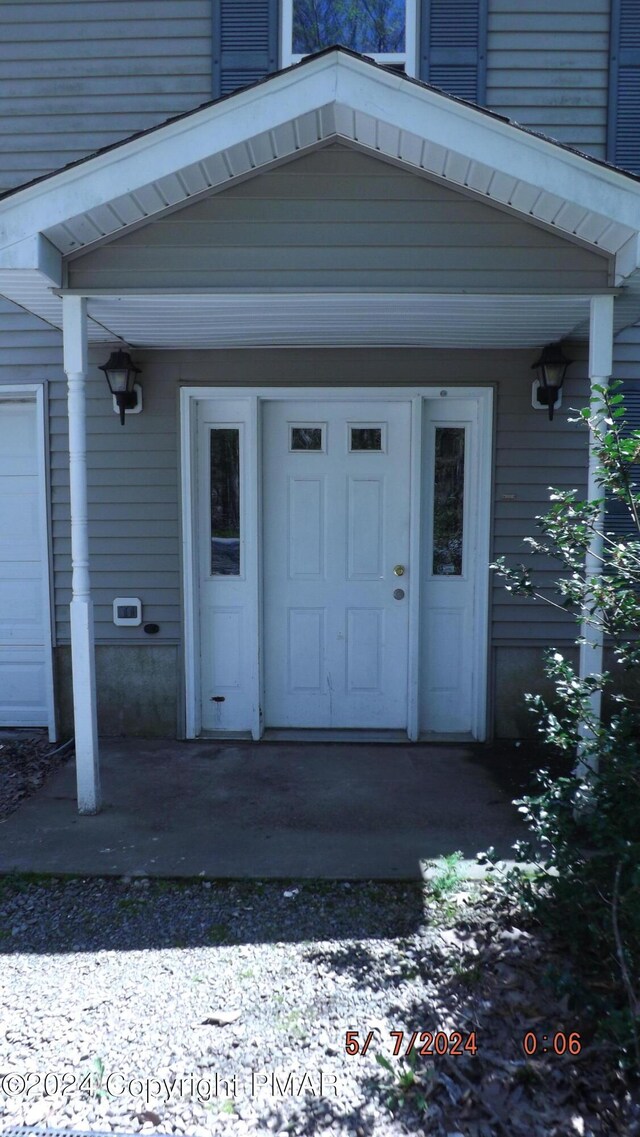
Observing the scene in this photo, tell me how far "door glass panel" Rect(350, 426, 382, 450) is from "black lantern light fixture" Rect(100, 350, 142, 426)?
4.61ft

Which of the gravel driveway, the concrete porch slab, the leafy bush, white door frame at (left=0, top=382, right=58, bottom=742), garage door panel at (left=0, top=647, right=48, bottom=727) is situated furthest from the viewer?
garage door panel at (left=0, top=647, right=48, bottom=727)

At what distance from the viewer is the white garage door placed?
5043 millimetres

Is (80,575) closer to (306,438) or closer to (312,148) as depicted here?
(306,438)

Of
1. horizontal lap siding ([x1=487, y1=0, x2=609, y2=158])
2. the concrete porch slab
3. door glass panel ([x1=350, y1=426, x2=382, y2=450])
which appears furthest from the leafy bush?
horizontal lap siding ([x1=487, y1=0, x2=609, y2=158])

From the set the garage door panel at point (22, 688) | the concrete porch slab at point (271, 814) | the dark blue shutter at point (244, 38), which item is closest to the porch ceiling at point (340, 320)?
the dark blue shutter at point (244, 38)

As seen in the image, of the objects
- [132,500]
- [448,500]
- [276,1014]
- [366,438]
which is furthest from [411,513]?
[276,1014]

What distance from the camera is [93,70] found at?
469 centimetres

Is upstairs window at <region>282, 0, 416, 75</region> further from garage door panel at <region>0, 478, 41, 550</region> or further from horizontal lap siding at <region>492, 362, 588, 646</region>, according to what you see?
garage door panel at <region>0, 478, 41, 550</region>

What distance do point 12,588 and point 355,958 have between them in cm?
359

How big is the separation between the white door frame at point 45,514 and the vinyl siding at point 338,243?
5.47 feet

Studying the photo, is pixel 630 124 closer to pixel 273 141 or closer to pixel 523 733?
pixel 273 141

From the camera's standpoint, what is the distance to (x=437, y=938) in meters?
2.73

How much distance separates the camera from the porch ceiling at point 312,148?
3.07 metres

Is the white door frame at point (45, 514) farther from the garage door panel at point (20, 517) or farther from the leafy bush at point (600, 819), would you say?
the leafy bush at point (600, 819)
